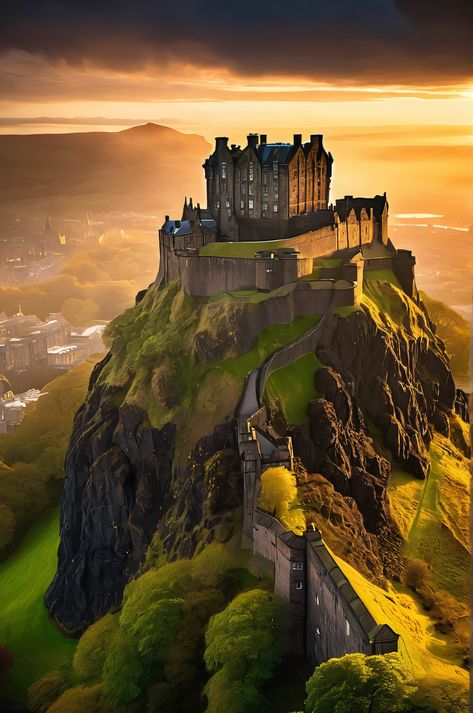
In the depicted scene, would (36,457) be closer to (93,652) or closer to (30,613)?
(30,613)

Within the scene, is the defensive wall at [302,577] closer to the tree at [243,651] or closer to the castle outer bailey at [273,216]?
the tree at [243,651]

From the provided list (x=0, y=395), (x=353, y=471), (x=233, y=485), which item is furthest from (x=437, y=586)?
(x=0, y=395)

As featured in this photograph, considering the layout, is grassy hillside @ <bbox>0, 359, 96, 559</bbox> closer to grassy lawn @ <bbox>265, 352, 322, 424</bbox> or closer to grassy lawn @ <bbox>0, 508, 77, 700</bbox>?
grassy lawn @ <bbox>0, 508, 77, 700</bbox>

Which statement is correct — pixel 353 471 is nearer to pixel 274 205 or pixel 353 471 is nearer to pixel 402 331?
pixel 402 331

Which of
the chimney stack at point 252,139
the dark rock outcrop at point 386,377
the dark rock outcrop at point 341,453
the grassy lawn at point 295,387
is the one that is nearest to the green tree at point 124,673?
the dark rock outcrop at point 341,453

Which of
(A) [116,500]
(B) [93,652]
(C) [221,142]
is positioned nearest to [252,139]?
(C) [221,142]

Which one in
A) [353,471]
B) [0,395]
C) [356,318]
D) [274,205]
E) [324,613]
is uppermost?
[274,205]

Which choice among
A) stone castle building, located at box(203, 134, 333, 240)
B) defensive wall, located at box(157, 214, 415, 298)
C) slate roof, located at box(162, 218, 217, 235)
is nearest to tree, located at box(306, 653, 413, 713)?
defensive wall, located at box(157, 214, 415, 298)
